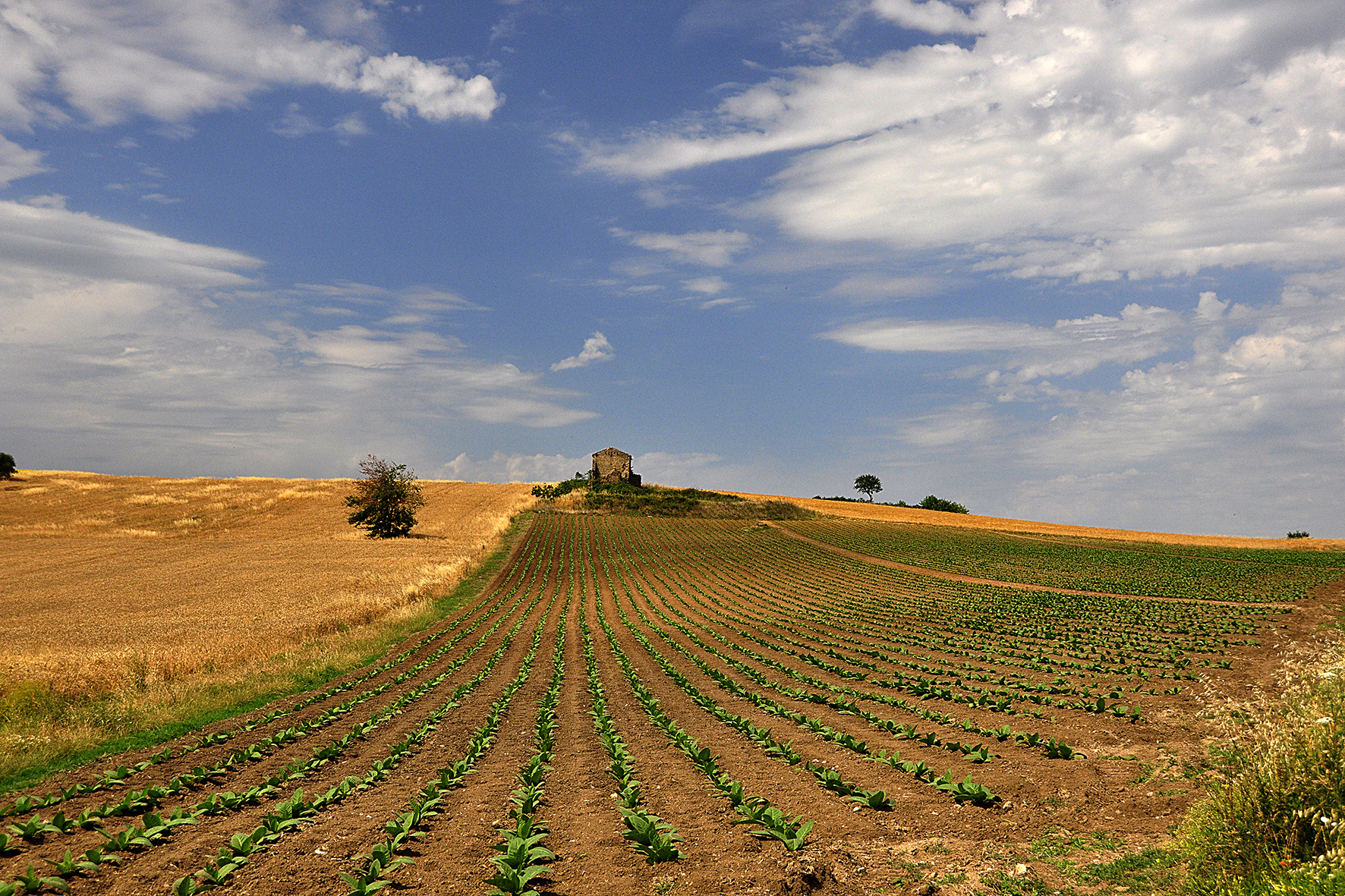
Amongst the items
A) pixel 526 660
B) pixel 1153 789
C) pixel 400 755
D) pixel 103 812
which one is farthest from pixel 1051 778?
pixel 526 660

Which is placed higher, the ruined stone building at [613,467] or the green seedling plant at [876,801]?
the ruined stone building at [613,467]

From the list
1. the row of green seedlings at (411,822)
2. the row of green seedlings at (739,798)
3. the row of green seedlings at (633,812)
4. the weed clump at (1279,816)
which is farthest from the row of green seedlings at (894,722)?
the row of green seedlings at (411,822)

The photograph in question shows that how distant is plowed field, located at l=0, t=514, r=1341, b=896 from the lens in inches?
302

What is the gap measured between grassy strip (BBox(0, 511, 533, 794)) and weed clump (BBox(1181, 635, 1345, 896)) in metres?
16.2

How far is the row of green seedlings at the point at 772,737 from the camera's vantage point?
9.54 meters

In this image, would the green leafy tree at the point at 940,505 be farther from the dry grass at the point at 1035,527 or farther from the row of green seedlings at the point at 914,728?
the row of green seedlings at the point at 914,728

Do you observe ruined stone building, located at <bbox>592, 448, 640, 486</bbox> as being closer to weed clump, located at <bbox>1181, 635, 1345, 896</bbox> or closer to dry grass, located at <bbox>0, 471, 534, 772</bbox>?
dry grass, located at <bbox>0, 471, 534, 772</bbox>

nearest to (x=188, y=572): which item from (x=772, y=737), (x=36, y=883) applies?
(x=36, y=883)

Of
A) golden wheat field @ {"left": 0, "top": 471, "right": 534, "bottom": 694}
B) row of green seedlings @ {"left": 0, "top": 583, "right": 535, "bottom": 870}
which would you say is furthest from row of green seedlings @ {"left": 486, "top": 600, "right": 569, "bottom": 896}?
golden wheat field @ {"left": 0, "top": 471, "right": 534, "bottom": 694}

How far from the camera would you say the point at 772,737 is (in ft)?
44.5

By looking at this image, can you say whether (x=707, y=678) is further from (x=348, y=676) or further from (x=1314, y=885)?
(x=1314, y=885)

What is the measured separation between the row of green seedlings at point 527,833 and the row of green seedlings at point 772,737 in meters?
3.89

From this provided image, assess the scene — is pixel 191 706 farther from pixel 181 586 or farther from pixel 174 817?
pixel 181 586

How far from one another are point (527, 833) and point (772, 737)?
667cm
